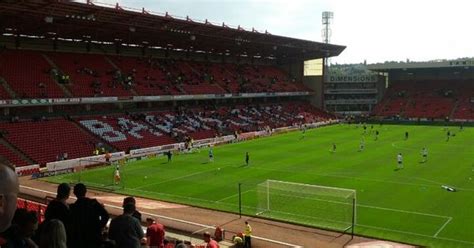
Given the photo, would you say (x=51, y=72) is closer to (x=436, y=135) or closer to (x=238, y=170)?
(x=238, y=170)

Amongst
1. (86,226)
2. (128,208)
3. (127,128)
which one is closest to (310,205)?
(128,208)

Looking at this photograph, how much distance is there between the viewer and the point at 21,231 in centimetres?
500

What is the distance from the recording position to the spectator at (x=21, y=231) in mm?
4941

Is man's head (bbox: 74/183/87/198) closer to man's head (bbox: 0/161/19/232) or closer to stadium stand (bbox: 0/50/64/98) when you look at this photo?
man's head (bbox: 0/161/19/232)

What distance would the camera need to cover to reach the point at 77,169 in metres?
39.0

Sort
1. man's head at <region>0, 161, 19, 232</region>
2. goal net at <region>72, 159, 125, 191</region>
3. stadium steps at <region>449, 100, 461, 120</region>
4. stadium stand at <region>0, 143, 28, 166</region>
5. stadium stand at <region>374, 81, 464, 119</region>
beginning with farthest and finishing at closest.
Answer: stadium stand at <region>374, 81, 464, 119</region> → stadium steps at <region>449, 100, 461, 120</region> → stadium stand at <region>0, 143, 28, 166</region> → goal net at <region>72, 159, 125, 191</region> → man's head at <region>0, 161, 19, 232</region>


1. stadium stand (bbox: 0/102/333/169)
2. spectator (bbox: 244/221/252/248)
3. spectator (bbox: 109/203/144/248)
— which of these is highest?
spectator (bbox: 109/203/144/248)

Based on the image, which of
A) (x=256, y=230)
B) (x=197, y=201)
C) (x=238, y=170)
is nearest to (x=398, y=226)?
(x=256, y=230)

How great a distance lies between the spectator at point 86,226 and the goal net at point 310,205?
57.1 ft

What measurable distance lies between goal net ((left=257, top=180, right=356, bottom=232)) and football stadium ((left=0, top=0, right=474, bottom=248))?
9 cm

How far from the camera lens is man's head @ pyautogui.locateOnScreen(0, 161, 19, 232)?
3.85 m

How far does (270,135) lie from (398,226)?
40361mm

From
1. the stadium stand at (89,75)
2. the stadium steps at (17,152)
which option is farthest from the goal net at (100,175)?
the stadium stand at (89,75)

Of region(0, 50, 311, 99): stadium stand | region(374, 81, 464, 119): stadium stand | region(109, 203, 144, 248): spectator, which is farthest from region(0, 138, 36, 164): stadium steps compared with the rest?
region(374, 81, 464, 119): stadium stand
